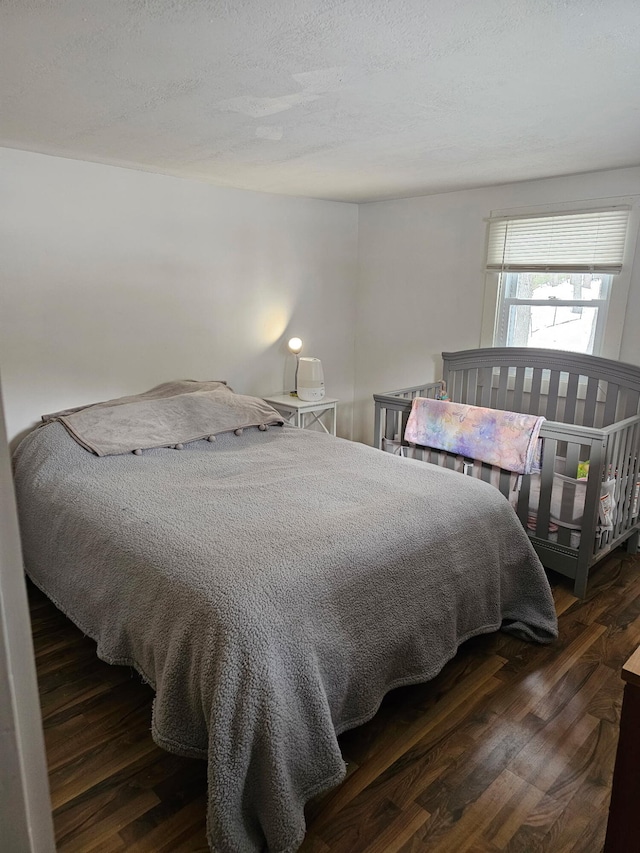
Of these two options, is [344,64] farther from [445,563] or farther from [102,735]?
[102,735]

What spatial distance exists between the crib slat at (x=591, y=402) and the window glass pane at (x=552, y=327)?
230 mm

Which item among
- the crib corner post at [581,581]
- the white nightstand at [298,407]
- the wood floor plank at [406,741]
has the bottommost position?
the wood floor plank at [406,741]

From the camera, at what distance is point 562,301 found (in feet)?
11.1

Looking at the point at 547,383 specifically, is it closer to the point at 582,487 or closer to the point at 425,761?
the point at 582,487

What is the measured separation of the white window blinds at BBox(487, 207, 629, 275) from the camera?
310cm

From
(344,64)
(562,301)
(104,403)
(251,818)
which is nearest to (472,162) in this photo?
(562,301)

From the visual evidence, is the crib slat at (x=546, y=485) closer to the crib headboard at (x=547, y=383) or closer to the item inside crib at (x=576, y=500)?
the item inside crib at (x=576, y=500)

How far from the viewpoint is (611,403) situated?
310 centimetres

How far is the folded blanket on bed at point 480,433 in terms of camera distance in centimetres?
276

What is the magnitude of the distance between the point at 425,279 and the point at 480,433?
5.30 ft

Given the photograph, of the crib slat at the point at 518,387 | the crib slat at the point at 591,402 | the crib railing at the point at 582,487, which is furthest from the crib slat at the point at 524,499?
the crib slat at the point at 518,387

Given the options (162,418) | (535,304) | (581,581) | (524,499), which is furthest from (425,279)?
(581,581)

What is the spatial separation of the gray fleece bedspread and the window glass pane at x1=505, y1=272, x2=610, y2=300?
1.57m

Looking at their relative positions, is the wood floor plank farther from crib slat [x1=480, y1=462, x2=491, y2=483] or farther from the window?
the window
